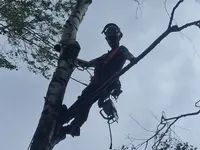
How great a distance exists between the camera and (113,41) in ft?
17.3

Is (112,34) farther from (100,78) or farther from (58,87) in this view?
(58,87)

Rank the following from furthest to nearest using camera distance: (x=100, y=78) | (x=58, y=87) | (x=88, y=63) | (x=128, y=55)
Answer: (x=88, y=63) < (x=100, y=78) < (x=128, y=55) < (x=58, y=87)

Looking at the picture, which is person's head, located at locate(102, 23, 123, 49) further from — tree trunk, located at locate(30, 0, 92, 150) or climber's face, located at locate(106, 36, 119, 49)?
tree trunk, located at locate(30, 0, 92, 150)

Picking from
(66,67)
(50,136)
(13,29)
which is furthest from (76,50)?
(13,29)

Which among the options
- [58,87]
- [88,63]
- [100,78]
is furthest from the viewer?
[88,63]

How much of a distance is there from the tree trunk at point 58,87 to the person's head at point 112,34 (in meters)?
0.39

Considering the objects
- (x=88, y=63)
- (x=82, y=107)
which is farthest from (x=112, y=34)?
(x=82, y=107)

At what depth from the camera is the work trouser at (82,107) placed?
4508 mm

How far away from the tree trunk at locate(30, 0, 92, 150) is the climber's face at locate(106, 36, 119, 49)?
450mm

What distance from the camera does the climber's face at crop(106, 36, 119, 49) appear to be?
5.24m

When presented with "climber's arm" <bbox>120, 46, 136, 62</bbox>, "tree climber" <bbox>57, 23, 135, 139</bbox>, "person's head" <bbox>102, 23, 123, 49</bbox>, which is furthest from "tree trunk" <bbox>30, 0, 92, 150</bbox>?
"climber's arm" <bbox>120, 46, 136, 62</bbox>

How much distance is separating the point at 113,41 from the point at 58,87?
120cm

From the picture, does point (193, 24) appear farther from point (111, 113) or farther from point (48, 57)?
point (48, 57)

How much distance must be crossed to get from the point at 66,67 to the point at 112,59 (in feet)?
2.46
